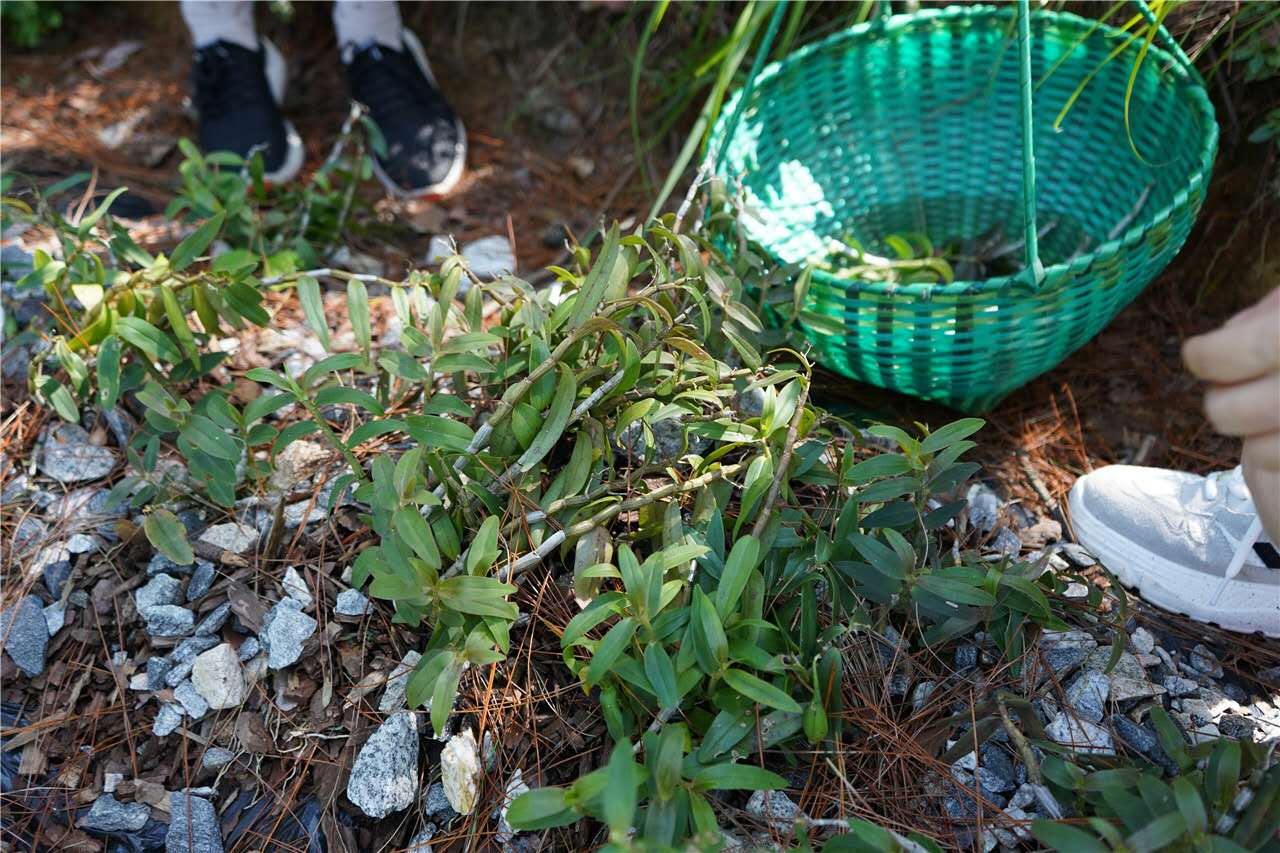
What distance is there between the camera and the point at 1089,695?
3.56 feet

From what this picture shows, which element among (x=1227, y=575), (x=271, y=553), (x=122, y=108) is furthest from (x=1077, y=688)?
(x=122, y=108)

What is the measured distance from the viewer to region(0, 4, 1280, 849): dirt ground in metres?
1.25

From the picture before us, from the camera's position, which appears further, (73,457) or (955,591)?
(73,457)

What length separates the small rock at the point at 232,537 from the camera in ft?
4.07

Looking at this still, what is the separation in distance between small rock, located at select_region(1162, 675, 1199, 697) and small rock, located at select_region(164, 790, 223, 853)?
1144 millimetres

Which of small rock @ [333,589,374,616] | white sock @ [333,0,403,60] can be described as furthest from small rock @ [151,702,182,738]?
white sock @ [333,0,403,60]

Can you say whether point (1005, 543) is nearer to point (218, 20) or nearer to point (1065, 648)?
point (1065, 648)

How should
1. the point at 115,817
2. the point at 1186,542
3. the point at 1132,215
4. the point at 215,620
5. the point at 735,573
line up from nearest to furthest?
the point at 735,573 → the point at 115,817 → the point at 215,620 → the point at 1186,542 → the point at 1132,215

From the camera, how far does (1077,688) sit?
109 centimetres

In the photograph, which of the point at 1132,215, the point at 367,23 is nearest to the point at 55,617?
the point at 367,23

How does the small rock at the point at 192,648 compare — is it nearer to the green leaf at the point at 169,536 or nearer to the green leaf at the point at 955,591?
the green leaf at the point at 169,536

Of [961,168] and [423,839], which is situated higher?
[961,168]

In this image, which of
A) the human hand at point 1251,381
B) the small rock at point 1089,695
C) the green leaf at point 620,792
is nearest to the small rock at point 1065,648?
the small rock at point 1089,695

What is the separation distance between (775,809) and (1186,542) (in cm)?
72
